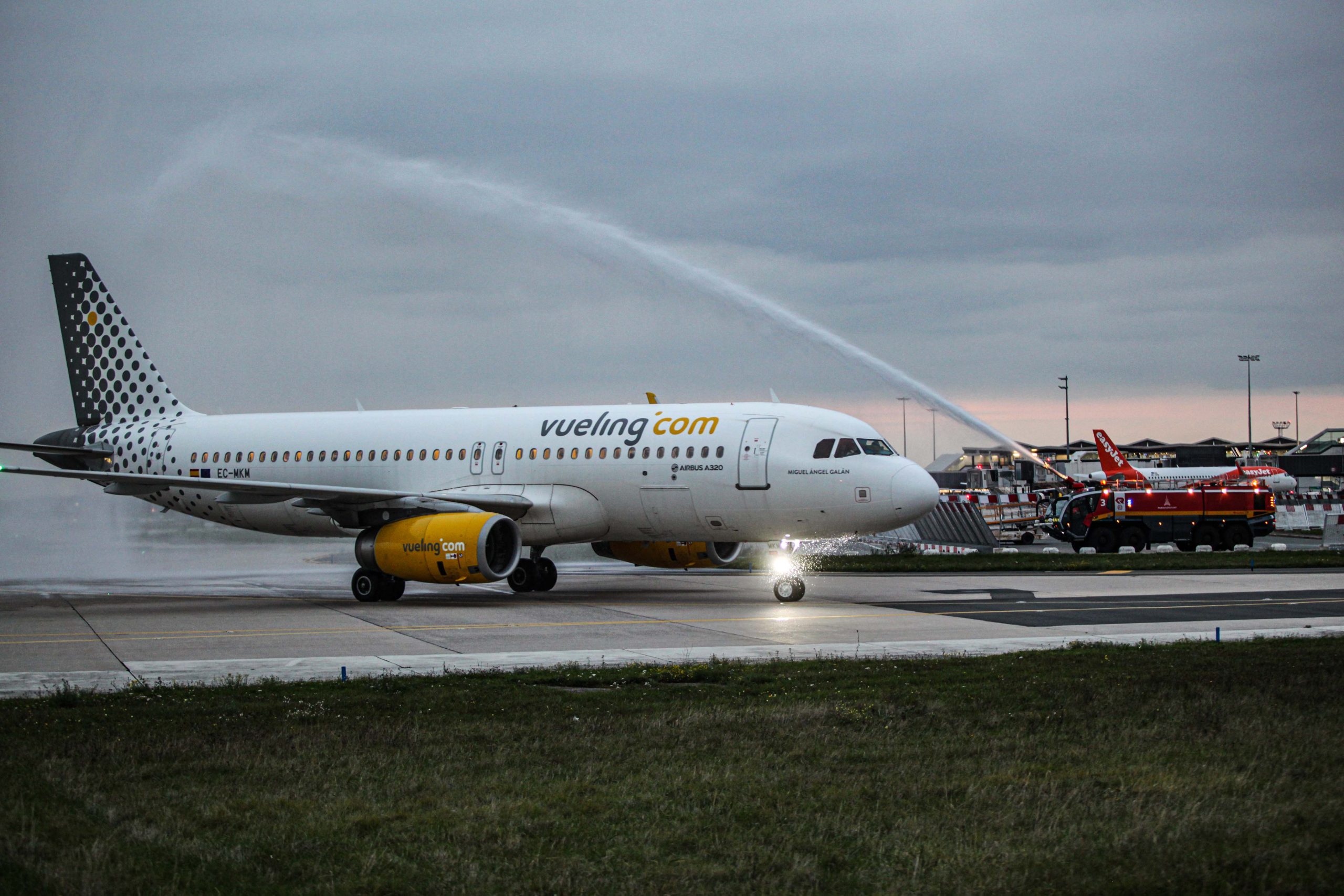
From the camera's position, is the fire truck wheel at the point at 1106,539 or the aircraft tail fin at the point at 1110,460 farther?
the aircraft tail fin at the point at 1110,460

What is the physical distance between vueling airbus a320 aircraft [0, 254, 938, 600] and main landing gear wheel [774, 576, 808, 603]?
0.04 m

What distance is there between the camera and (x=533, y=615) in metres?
21.6

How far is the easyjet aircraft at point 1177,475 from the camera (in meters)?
62.4

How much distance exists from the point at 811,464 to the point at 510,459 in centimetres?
682

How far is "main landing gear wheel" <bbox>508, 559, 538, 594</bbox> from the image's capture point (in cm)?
2764

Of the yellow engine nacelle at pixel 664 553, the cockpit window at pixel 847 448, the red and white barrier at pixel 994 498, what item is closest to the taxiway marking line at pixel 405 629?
the cockpit window at pixel 847 448

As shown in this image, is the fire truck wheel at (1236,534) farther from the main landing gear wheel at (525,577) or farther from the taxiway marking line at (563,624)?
the main landing gear wheel at (525,577)

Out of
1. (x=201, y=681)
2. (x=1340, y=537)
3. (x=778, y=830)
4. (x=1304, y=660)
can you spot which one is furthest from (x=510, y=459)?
(x=1340, y=537)

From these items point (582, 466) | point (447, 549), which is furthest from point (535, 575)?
point (447, 549)

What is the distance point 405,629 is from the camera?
19.3 meters

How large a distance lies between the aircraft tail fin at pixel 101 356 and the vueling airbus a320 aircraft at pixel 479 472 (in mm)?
38

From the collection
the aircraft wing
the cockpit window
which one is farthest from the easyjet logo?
the aircraft wing

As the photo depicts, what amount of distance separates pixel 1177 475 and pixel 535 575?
51.7m

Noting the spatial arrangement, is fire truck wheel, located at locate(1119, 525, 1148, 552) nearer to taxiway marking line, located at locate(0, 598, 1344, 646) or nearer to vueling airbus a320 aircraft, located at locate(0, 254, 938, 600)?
taxiway marking line, located at locate(0, 598, 1344, 646)
